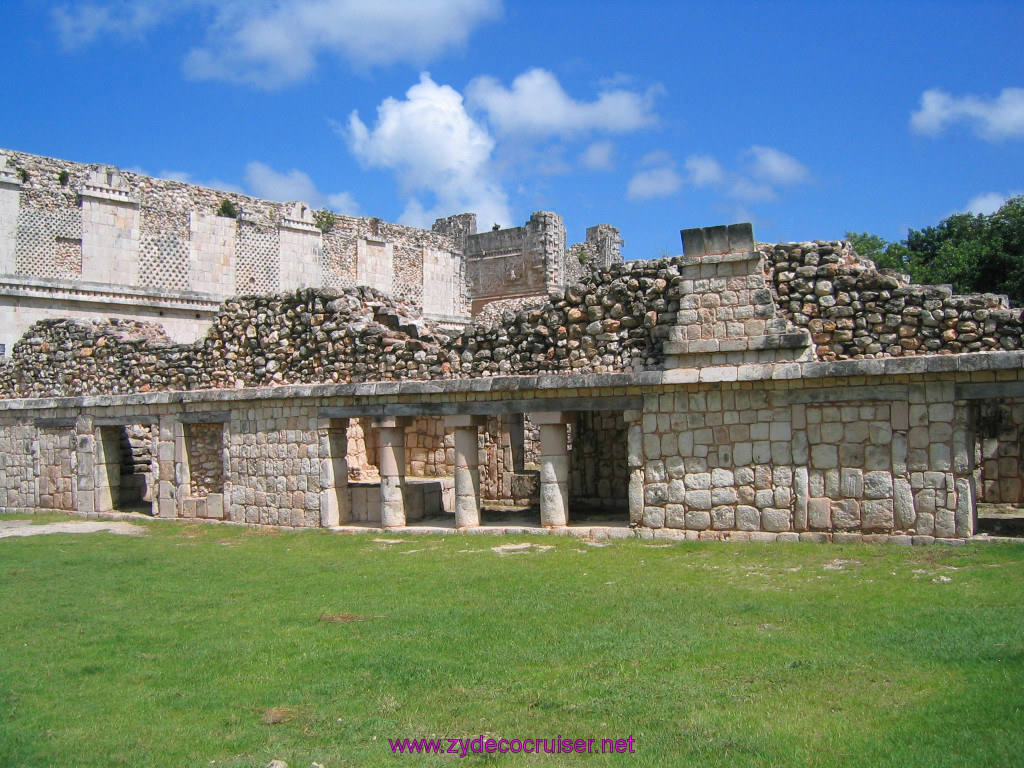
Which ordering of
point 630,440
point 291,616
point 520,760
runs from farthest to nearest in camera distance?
point 630,440 < point 291,616 < point 520,760

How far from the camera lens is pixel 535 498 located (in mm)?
16734

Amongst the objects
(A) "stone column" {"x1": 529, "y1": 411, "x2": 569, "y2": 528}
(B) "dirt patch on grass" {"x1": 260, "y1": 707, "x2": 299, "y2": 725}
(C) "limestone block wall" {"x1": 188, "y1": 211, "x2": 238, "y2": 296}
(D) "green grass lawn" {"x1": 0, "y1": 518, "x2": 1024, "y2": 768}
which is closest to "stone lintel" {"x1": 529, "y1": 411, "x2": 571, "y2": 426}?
(A) "stone column" {"x1": 529, "y1": 411, "x2": 569, "y2": 528}

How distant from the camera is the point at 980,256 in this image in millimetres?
27312

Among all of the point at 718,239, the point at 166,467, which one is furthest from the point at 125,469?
the point at 718,239

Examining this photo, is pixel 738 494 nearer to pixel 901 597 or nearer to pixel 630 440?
pixel 630 440

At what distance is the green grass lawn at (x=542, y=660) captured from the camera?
483 centimetres

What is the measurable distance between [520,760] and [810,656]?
2.35 meters

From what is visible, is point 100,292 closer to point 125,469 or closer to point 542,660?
point 125,469

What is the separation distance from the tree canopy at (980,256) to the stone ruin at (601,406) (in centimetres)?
1514

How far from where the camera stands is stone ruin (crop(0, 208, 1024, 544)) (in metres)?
9.96

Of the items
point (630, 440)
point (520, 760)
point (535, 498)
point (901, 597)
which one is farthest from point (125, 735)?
point (535, 498)

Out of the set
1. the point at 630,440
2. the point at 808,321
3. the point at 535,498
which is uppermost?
the point at 808,321

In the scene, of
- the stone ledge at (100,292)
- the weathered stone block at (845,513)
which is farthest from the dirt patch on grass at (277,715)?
the stone ledge at (100,292)

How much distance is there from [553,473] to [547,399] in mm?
1045
